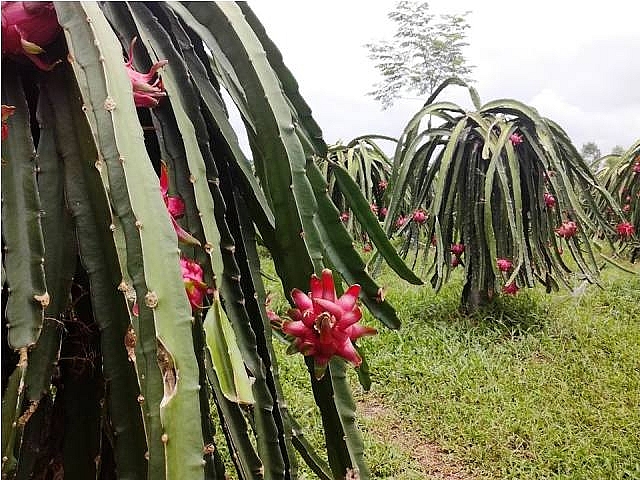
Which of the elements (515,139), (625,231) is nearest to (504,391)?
(515,139)

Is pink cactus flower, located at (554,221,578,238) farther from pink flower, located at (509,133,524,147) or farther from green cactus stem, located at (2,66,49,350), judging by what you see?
green cactus stem, located at (2,66,49,350)

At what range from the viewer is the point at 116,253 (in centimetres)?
46

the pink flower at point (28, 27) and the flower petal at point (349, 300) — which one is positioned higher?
the pink flower at point (28, 27)

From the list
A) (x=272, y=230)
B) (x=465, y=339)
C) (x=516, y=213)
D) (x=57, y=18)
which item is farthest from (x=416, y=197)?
(x=57, y=18)

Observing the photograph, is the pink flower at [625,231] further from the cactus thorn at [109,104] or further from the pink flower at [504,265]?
the cactus thorn at [109,104]

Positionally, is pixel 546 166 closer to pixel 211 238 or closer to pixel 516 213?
pixel 516 213

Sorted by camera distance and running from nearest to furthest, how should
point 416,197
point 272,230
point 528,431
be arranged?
point 272,230
point 528,431
point 416,197

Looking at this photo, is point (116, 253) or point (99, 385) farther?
point (99, 385)

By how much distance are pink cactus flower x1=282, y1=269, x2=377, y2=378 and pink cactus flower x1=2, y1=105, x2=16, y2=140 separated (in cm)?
26

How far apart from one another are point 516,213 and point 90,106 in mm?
2343

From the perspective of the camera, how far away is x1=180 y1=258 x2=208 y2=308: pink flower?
0.52 m

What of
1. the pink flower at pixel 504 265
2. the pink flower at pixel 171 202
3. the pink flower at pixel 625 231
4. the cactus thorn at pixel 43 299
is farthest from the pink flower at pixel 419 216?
the cactus thorn at pixel 43 299

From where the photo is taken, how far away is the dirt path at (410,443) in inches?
69.6

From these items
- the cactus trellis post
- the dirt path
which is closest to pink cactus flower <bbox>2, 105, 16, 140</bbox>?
the cactus trellis post
